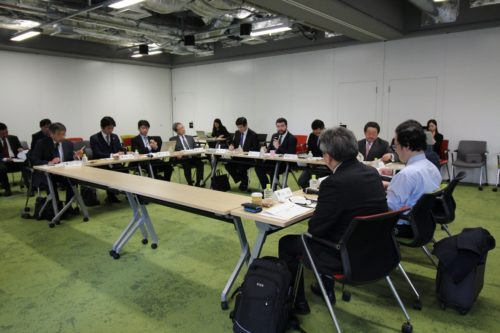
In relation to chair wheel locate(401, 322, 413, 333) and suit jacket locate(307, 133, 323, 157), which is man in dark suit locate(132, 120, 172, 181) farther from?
chair wheel locate(401, 322, 413, 333)

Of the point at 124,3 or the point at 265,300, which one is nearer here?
the point at 265,300

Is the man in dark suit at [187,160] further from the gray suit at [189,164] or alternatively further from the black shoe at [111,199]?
the black shoe at [111,199]

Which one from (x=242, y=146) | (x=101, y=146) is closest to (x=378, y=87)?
(x=242, y=146)

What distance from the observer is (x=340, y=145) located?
2.06m

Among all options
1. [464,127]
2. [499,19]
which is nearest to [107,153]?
[464,127]

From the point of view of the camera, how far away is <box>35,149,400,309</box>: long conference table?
2473 mm

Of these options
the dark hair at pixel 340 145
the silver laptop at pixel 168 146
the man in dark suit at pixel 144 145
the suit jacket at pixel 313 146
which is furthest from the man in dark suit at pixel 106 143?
the dark hair at pixel 340 145

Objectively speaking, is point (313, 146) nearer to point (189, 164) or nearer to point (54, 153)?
point (189, 164)

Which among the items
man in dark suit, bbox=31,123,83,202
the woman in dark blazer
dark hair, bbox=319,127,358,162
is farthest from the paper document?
the woman in dark blazer

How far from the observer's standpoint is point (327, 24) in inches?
238

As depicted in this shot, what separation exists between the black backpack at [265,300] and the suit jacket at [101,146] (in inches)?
172

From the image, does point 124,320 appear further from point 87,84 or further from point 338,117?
point 87,84

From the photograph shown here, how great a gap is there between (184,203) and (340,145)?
4.35ft

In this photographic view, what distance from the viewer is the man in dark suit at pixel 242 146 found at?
645 cm
